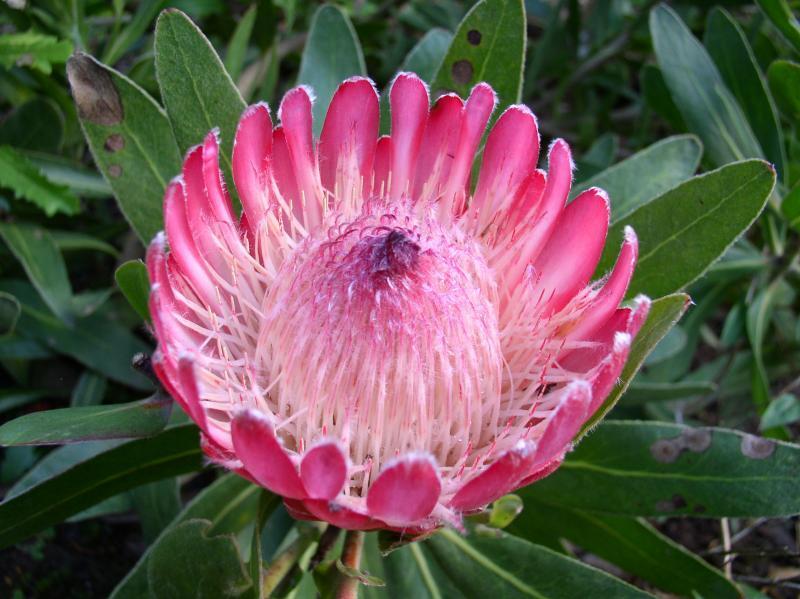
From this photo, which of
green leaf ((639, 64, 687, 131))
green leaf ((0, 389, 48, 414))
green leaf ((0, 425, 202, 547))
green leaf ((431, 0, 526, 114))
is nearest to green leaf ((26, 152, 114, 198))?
green leaf ((0, 389, 48, 414))

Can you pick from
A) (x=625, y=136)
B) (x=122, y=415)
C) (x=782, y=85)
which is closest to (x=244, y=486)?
(x=122, y=415)

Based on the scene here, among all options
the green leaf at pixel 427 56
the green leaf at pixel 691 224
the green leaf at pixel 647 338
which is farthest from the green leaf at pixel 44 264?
the green leaf at pixel 647 338

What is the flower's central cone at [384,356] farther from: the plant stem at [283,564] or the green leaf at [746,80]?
the green leaf at [746,80]

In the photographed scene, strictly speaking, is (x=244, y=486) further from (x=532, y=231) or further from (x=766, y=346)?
(x=766, y=346)

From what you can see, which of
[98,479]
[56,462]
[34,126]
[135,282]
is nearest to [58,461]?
[56,462]

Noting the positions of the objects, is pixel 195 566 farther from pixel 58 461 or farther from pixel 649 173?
pixel 649 173

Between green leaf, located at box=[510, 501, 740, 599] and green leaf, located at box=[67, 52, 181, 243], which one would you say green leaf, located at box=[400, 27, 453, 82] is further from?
green leaf, located at box=[510, 501, 740, 599]
